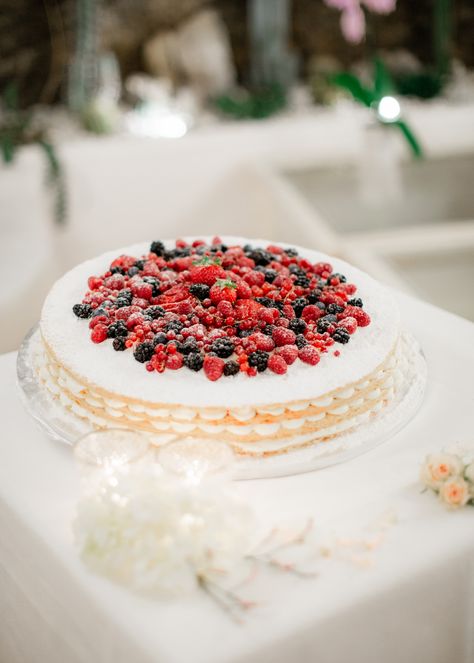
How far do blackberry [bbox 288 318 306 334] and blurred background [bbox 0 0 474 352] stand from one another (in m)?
1.37

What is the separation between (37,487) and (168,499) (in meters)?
0.31

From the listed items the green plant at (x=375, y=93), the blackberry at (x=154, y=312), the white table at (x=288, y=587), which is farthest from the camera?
the green plant at (x=375, y=93)

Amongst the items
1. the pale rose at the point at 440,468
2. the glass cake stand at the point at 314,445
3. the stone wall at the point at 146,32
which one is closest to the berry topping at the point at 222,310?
the glass cake stand at the point at 314,445

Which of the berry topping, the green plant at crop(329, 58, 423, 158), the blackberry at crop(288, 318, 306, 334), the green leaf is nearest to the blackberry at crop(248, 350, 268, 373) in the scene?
the berry topping

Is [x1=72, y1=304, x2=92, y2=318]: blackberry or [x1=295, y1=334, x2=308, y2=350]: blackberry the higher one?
[x1=72, y1=304, x2=92, y2=318]: blackberry

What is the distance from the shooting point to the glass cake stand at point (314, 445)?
127cm

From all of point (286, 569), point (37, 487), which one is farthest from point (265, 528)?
point (37, 487)

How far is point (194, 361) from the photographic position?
134 cm

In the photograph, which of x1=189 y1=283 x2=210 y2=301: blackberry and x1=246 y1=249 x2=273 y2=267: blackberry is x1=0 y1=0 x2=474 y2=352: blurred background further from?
x1=189 y1=283 x2=210 y2=301: blackberry

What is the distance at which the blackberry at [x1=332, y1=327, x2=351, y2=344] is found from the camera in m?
1.44

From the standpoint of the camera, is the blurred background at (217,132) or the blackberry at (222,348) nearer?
the blackberry at (222,348)

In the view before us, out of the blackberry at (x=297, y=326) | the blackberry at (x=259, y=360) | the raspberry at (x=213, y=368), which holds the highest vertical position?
the raspberry at (x=213, y=368)

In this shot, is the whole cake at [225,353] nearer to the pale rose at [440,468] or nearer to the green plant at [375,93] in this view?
the pale rose at [440,468]

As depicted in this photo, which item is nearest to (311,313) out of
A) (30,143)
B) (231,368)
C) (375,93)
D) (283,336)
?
(283,336)
